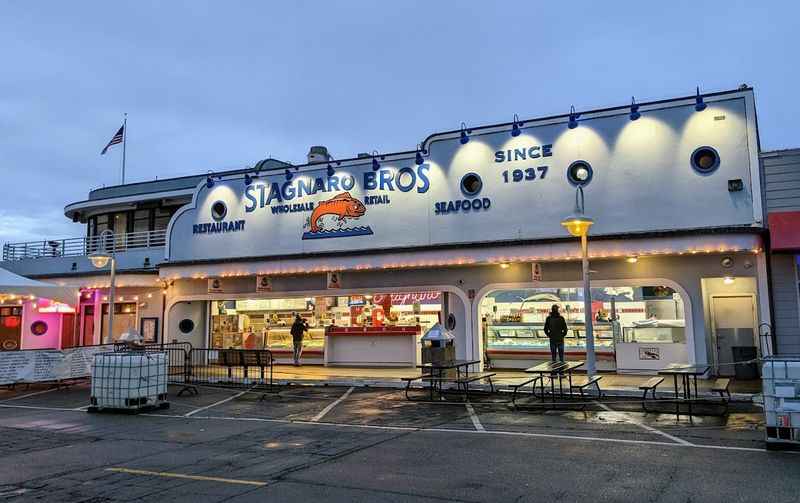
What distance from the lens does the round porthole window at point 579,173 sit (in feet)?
58.8

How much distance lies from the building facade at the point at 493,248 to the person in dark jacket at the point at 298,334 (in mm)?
343

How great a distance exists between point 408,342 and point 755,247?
34.4 feet

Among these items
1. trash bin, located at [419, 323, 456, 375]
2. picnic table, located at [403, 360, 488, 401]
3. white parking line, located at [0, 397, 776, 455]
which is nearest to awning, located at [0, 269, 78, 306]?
white parking line, located at [0, 397, 776, 455]

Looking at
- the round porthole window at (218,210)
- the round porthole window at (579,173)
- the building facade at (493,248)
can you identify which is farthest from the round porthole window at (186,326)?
the round porthole window at (579,173)

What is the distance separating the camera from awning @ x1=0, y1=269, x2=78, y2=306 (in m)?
20.5

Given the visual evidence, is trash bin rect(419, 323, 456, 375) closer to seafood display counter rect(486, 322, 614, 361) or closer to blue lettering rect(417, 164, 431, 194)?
seafood display counter rect(486, 322, 614, 361)

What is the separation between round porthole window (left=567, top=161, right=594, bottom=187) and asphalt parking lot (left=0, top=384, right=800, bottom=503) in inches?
280

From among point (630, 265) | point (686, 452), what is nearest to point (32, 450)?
point (686, 452)

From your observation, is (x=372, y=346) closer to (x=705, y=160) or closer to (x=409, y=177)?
(x=409, y=177)

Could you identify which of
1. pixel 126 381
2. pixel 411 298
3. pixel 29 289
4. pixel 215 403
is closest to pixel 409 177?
pixel 411 298

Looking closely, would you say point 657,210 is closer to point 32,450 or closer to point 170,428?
point 170,428

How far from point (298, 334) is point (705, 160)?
45.5 ft

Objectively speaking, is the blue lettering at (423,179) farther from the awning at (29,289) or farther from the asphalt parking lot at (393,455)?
the awning at (29,289)

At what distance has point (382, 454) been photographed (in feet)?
28.6
